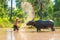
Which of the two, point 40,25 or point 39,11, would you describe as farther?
point 39,11

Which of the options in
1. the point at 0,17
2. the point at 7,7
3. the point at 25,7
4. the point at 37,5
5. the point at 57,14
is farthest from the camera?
the point at 7,7

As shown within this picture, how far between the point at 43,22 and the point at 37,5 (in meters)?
16.9

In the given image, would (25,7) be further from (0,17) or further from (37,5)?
(0,17)

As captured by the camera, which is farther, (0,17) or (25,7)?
(0,17)

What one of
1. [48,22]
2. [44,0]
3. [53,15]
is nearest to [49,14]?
[53,15]

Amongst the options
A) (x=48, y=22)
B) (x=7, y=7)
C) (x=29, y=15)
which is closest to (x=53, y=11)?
(x=7, y=7)

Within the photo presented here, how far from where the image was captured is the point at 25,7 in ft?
99.5

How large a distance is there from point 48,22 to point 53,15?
25.3 meters

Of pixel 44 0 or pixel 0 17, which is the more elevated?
pixel 44 0

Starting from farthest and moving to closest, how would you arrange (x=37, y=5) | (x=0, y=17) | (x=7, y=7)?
1. (x=7, y=7)
2. (x=0, y=17)
3. (x=37, y=5)

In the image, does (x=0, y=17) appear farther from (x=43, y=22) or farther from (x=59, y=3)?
(x=43, y=22)

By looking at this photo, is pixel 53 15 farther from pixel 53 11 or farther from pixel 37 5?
pixel 37 5

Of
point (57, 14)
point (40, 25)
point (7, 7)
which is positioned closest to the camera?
point (40, 25)

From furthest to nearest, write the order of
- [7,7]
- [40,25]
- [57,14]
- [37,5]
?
[7,7] → [57,14] → [37,5] → [40,25]
